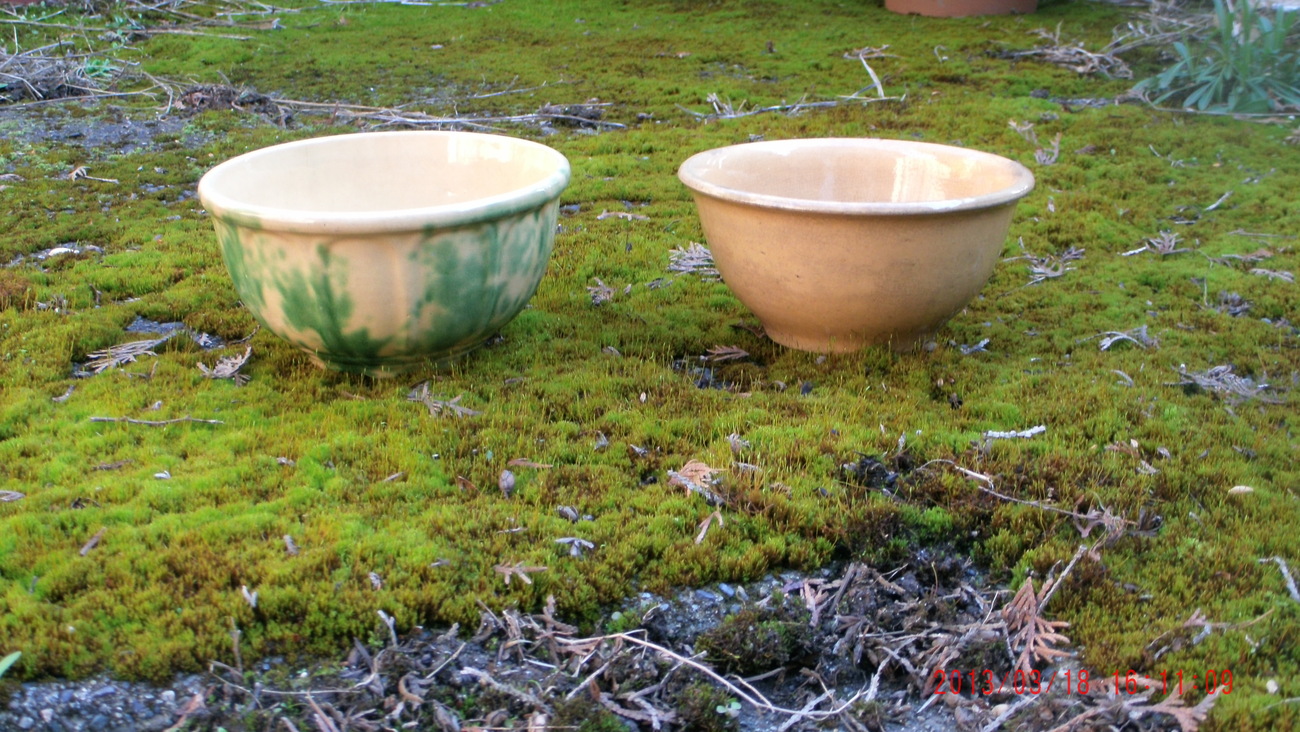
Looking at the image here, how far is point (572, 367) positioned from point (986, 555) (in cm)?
134

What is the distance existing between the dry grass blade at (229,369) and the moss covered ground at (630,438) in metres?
0.04

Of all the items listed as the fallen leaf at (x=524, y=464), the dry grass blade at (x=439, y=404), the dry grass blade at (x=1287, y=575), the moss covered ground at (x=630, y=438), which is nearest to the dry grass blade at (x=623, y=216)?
the moss covered ground at (x=630, y=438)

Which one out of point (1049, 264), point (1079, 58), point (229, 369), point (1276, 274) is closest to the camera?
point (229, 369)

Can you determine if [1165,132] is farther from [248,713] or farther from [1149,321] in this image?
[248,713]

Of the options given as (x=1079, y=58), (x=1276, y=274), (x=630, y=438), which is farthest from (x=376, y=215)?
(x=1079, y=58)

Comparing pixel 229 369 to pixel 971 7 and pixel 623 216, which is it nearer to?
pixel 623 216

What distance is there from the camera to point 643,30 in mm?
8070

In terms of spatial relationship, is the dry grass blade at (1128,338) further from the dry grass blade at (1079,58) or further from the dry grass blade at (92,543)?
the dry grass blade at (1079,58)

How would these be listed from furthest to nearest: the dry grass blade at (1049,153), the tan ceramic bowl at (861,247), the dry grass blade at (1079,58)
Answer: the dry grass blade at (1079,58) < the dry grass blade at (1049,153) < the tan ceramic bowl at (861,247)

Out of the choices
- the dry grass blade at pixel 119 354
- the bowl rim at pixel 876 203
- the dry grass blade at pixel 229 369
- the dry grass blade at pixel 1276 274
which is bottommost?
the dry grass blade at pixel 119 354

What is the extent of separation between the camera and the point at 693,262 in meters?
3.96

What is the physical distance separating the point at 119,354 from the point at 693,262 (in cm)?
200

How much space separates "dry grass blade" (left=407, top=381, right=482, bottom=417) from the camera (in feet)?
9.02

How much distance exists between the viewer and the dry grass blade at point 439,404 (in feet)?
9.02
